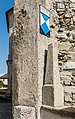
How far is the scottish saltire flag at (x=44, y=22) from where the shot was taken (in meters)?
3.46

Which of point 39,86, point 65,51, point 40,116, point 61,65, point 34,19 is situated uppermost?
A: point 34,19

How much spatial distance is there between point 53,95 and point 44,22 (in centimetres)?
136

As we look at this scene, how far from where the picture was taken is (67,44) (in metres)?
3.78

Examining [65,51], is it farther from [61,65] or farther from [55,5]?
[55,5]

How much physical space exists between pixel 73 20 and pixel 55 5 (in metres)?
0.50

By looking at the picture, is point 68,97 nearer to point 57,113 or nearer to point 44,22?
point 57,113

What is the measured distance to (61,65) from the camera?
3.64 meters

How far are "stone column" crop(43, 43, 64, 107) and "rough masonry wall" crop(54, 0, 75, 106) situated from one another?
0.20 metres

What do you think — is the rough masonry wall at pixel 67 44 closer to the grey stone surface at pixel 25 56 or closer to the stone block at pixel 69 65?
the stone block at pixel 69 65

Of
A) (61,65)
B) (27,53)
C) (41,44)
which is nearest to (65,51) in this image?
(61,65)

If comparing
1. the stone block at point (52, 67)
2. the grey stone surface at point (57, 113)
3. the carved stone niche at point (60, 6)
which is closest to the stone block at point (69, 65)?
the stone block at point (52, 67)

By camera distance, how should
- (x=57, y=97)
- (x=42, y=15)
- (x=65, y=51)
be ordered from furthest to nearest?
(x=65, y=51), (x=42, y=15), (x=57, y=97)

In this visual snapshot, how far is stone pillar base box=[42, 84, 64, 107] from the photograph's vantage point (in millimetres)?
3158

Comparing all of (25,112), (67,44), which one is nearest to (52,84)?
(25,112)
